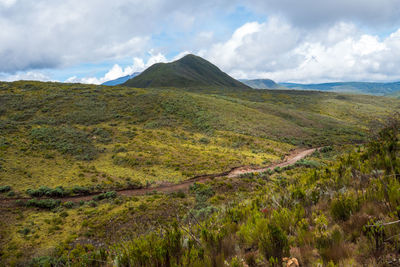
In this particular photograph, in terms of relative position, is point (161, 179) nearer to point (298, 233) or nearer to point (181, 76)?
point (298, 233)

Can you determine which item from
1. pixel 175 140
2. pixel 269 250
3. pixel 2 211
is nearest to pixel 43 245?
pixel 2 211

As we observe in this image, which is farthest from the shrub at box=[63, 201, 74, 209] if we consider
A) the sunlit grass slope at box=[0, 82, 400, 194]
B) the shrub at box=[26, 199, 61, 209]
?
the sunlit grass slope at box=[0, 82, 400, 194]

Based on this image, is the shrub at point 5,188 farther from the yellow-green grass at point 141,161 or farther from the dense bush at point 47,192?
the dense bush at point 47,192

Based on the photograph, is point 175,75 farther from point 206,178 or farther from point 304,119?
point 206,178

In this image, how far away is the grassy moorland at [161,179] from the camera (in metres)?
3.03

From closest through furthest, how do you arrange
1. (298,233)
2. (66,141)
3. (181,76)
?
1. (298,233)
2. (66,141)
3. (181,76)

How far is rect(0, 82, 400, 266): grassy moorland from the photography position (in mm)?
3027

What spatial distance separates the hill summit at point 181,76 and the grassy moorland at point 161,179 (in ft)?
279

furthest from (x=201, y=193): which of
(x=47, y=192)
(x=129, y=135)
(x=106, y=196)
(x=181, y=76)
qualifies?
(x=181, y=76)

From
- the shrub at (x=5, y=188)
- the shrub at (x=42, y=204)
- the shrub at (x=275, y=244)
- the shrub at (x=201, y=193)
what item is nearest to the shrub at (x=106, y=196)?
the shrub at (x=42, y=204)

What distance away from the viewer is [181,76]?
481 feet

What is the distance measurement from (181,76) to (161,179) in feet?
444

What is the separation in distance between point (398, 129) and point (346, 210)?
8.12 metres

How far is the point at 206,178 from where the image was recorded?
20047 millimetres
